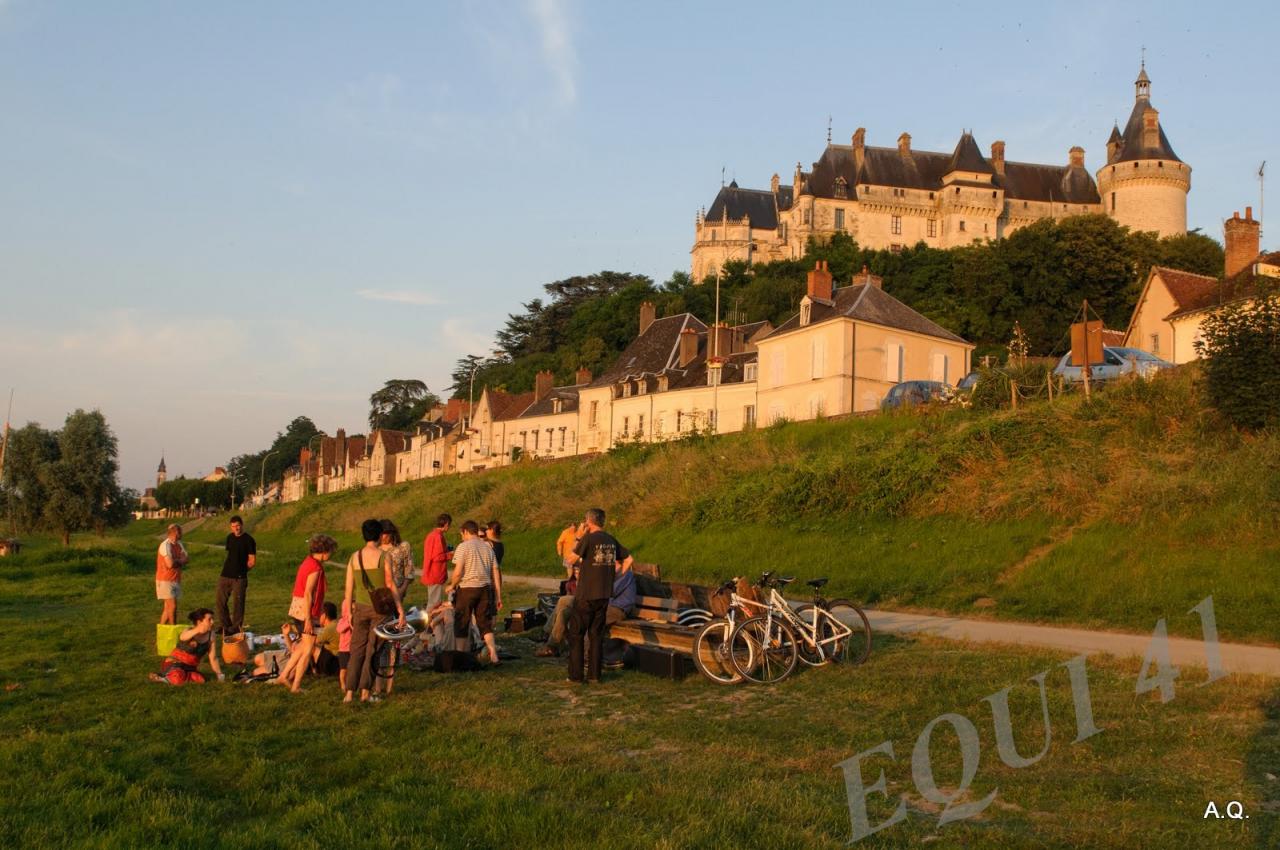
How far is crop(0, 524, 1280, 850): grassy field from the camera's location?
18.2 ft

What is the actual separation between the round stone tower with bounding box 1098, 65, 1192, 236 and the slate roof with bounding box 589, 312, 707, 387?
48138mm

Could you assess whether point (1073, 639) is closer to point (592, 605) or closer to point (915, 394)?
point (592, 605)

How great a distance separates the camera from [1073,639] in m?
12.7

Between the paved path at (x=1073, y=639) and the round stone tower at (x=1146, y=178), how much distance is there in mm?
83106

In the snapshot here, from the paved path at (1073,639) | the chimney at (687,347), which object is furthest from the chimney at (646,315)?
the paved path at (1073,639)

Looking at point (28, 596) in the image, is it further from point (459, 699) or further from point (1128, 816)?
point (1128, 816)

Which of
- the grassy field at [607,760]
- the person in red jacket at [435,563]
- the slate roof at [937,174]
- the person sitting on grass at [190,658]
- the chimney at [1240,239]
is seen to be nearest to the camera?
the grassy field at [607,760]

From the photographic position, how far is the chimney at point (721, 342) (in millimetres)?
53844

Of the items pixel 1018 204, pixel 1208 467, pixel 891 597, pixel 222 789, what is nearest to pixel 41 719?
pixel 222 789

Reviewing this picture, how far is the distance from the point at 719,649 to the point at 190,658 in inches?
201

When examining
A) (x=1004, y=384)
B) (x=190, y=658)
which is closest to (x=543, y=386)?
(x=1004, y=384)

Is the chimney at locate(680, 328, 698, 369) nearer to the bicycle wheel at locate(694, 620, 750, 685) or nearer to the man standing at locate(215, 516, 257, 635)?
the man standing at locate(215, 516, 257, 635)

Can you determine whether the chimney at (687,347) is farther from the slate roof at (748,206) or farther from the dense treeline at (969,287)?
the slate roof at (748,206)

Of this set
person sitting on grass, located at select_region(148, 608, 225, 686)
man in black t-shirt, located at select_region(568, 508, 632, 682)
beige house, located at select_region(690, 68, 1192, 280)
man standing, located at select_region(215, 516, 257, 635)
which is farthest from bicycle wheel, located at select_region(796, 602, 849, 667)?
beige house, located at select_region(690, 68, 1192, 280)
